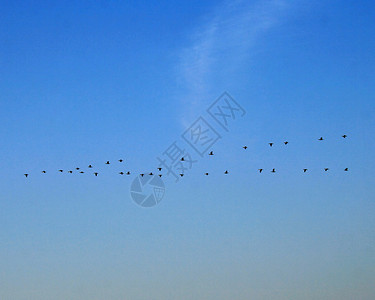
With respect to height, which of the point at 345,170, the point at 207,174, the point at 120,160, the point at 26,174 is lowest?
the point at 345,170

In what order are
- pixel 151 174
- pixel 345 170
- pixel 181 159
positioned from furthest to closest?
pixel 345 170 → pixel 151 174 → pixel 181 159

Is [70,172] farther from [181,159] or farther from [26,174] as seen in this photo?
[181,159]

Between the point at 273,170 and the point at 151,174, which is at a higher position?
the point at 151,174

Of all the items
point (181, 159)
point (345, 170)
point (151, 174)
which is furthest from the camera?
point (345, 170)

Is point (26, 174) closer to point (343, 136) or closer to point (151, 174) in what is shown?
point (151, 174)

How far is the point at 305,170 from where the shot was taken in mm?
67250

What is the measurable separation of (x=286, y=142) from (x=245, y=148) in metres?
5.11

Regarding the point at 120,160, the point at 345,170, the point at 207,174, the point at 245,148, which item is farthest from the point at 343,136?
the point at 120,160

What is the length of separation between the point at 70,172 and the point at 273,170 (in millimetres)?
25614

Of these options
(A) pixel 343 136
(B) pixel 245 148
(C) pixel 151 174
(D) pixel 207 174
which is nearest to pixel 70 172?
(C) pixel 151 174

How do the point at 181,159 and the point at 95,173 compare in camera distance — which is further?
the point at 95,173

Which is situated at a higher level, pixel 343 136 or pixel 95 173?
pixel 95 173

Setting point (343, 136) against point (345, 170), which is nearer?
point (343, 136)

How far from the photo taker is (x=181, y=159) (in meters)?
58.2
